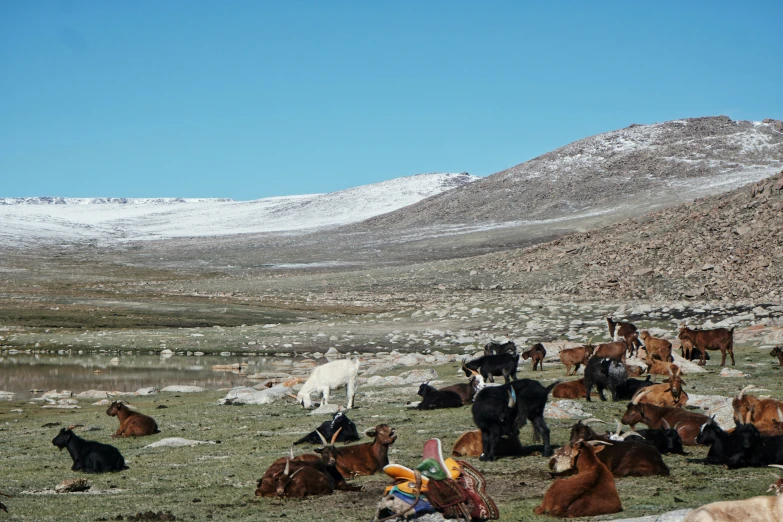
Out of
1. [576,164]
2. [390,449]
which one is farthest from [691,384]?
[576,164]

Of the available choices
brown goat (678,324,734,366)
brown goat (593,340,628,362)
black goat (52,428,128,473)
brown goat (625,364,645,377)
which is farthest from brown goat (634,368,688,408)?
black goat (52,428,128,473)

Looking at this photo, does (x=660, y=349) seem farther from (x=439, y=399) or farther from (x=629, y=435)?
(x=629, y=435)

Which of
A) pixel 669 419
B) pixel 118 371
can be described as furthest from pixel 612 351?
pixel 118 371

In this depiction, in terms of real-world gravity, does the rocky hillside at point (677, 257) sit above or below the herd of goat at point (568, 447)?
above

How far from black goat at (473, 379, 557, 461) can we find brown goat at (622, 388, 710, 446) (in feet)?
6.98

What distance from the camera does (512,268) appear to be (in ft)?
249

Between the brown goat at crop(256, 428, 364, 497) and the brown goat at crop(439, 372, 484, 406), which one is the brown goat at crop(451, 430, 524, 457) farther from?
the brown goat at crop(439, 372, 484, 406)

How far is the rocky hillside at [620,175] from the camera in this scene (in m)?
156

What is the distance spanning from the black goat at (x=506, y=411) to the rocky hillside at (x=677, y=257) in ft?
119

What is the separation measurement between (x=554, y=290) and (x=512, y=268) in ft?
41.3

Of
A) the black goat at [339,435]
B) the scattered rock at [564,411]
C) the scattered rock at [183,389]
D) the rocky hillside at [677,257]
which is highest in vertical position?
the rocky hillside at [677,257]

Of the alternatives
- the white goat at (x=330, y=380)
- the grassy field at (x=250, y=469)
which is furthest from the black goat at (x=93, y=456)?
the white goat at (x=330, y=380)

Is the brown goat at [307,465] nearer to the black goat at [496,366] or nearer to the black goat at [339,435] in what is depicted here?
the black goat at [339,435]

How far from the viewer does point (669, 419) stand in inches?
562
